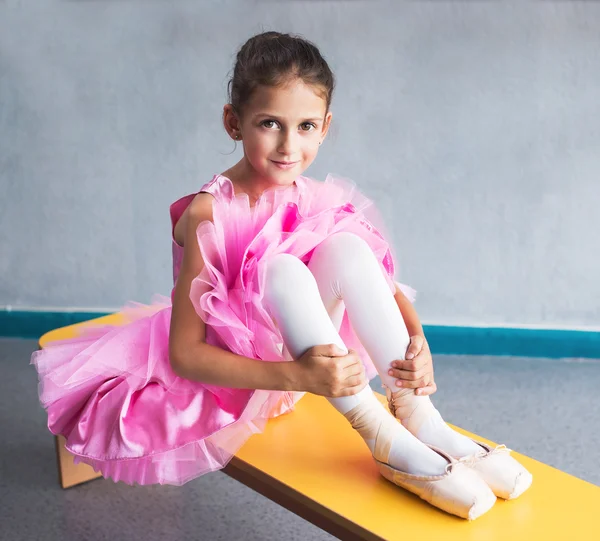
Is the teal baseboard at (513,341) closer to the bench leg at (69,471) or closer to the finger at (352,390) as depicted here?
the bench leg at (69,471)

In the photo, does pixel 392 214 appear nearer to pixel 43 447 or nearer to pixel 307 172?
pixel 307 172

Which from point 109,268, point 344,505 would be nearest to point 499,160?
point 109,268

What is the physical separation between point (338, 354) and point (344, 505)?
0.66 feet

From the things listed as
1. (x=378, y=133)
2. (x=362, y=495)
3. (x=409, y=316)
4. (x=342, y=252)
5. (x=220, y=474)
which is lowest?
(x=220, y=474)

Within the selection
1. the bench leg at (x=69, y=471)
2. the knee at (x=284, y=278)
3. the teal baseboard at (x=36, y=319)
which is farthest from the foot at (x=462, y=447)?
the teal baseboard at (x=36, y=319)

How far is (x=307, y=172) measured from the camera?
7.23 ft

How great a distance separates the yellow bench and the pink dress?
1.8 inches

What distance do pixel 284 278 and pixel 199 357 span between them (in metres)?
0.17

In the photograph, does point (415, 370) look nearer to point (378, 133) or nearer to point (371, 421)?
point (371, 421)

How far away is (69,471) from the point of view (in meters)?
1.63

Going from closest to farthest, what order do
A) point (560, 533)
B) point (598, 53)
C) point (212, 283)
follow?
point (560, 533) < point (212, 283) < point (598, 53)

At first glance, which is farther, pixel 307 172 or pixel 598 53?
pixel 307 172

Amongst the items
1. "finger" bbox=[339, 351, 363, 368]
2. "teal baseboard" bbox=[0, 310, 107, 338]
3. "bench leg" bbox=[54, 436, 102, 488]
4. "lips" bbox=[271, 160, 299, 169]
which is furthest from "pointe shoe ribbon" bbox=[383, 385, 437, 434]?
"teal baseboard" bbox=[0, 310, 107, 338]

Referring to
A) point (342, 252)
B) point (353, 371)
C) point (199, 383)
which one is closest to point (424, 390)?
point (353, 371)
